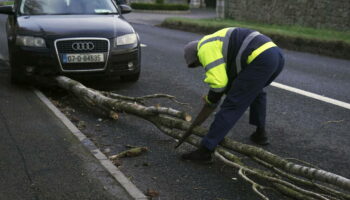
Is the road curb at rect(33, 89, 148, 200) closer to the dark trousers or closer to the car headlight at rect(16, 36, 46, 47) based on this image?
the dark trousers

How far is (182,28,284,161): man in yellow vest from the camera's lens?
4.45m

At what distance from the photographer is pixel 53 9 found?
8867 millimetres

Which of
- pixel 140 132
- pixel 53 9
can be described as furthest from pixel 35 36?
pixel 140 132

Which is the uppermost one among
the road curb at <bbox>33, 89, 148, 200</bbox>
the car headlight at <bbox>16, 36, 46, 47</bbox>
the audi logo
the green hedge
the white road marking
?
the car headlight at <bbox>16, 36, 46, 47</bbox>

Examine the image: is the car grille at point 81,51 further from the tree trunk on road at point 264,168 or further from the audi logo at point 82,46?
the tree trunk on road at point 264,168

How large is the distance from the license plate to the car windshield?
1.43 m

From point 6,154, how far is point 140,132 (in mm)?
1596

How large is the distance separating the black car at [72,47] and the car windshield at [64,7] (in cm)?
33

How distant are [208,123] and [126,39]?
2.49 metres

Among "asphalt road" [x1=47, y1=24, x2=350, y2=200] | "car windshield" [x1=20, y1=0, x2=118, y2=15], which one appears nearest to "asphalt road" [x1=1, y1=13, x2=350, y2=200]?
"asphalt road" [x1=47, y1=24, x2=350, y2=200]

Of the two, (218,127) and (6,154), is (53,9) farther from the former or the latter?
(218,127)

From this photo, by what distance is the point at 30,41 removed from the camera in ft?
25.3

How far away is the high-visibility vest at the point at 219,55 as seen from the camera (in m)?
4.40

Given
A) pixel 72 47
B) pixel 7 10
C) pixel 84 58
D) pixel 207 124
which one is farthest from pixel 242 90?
pixel 7 10
